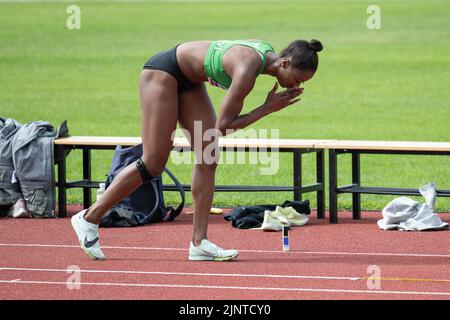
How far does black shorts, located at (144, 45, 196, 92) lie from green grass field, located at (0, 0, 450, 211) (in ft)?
14.3

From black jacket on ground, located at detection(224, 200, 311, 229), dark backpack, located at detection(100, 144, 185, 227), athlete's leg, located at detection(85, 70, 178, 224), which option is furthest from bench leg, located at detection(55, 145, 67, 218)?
athlete's leg, located at detection(85, 70, 178, 224)

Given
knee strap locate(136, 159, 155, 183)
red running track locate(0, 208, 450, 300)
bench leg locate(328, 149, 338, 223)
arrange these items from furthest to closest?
bench leg locate(328, 149, 338, 223) → knee strap locate(136, 159, 155, 183) → red running track locate(0, 208, 450, 300)

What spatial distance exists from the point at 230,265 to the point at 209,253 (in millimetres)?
211

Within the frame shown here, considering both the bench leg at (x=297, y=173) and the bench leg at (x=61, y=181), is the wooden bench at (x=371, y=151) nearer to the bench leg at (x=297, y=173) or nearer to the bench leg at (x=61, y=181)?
the bench leg at (x=297, y=173)

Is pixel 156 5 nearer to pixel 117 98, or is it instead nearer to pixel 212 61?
pixel 117 98

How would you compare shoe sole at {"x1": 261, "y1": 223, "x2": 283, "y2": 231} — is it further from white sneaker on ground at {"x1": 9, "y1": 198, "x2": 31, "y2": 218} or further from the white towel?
white sneaker on ground at {"x1": 9, "y1": 198, "x2": 31, "y2": 218}

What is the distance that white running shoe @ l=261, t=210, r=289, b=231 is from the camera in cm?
1112

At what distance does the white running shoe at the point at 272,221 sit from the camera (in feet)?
36.5

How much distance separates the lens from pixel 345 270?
9078 millimetres

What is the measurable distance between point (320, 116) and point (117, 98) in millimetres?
4998

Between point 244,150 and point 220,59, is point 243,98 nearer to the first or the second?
point 220,59

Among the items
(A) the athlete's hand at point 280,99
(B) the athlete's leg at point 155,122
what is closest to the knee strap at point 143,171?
(B) the athlete's leg at point 155,122

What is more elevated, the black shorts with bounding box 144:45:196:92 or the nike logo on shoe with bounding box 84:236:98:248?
the black shorts with bounding box 144:45:196:92

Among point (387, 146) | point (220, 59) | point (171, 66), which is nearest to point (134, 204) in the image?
point (387, 146)
